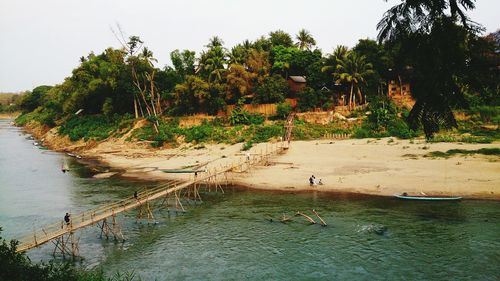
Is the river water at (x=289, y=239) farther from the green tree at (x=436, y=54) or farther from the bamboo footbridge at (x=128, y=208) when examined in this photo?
the green tree at (x=436, y=54)

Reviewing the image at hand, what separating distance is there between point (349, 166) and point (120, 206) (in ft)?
75.6

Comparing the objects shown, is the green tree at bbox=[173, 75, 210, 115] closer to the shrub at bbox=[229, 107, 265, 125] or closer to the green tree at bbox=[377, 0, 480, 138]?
the shrub at bbox=[229, 107, 265, 125]

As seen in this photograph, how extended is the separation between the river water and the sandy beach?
99.8 inches

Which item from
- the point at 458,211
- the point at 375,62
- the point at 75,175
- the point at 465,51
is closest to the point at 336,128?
the point at 375,62

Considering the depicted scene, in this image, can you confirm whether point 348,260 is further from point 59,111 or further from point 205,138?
point 59,111

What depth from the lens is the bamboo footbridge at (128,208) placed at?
79.1ft

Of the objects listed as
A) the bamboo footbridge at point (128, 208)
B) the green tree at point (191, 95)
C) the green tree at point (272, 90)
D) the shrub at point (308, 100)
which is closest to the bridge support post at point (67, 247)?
the bamboo footbridge at point (128, 208)

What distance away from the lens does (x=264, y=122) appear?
61.2 m

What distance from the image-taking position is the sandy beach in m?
34.4

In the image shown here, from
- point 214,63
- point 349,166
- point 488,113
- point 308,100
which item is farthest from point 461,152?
point 214,63

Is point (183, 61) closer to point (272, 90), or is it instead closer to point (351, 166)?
point (272, 90)

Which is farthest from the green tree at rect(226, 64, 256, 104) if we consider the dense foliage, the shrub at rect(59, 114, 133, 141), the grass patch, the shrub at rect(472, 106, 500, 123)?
the shrub at rect(472, 106, 500, 123)

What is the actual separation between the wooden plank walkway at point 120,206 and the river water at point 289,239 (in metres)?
1.48

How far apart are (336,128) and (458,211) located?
2905cm
